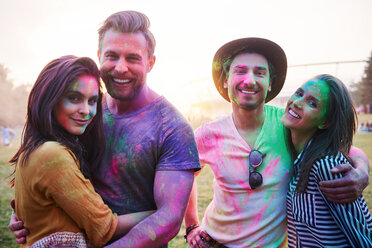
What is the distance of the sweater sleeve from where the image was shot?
5.10 feet

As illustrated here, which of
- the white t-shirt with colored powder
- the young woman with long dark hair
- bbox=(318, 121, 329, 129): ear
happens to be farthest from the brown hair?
bbox=(318, 121, 329, 129): ear

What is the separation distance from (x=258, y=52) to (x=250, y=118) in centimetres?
59

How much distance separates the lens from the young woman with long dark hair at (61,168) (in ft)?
5.16

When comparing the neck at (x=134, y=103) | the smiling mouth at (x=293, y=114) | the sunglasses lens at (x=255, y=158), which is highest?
the neck at (x=134, y=103)

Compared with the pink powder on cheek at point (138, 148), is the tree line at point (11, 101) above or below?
below

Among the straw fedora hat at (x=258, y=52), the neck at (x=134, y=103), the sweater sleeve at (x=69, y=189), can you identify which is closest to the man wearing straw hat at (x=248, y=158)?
the straw fedora hat at (x=258, y=52)

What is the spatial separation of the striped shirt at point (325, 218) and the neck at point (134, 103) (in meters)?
1.27

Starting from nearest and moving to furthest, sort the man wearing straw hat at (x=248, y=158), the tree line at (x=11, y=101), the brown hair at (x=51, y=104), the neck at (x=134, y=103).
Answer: the brown hair at (x=51, y=104) → the neck at (x=134, y=103) → the man wearing straw hat at (x=248, y=158) → the tree line at (x=11, y=101)

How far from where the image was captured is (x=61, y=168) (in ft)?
5.15

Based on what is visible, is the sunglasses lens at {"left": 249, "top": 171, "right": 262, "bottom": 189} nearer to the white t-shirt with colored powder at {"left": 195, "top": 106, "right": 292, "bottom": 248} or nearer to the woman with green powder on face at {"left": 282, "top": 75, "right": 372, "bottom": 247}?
the white t-shirt with colored powder at {"left": 195, "top": 106, "right": 292, "bottom": 248}

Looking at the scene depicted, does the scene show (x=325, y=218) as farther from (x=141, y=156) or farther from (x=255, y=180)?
(x=141, y=156)

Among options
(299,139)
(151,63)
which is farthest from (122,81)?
(299,139)

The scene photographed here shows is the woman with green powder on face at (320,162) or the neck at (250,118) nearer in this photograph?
the woman with green powder on face at (320,162)

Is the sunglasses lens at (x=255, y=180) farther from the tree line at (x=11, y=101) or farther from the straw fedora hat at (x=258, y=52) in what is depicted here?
the tree line at (x=11, y=101)
